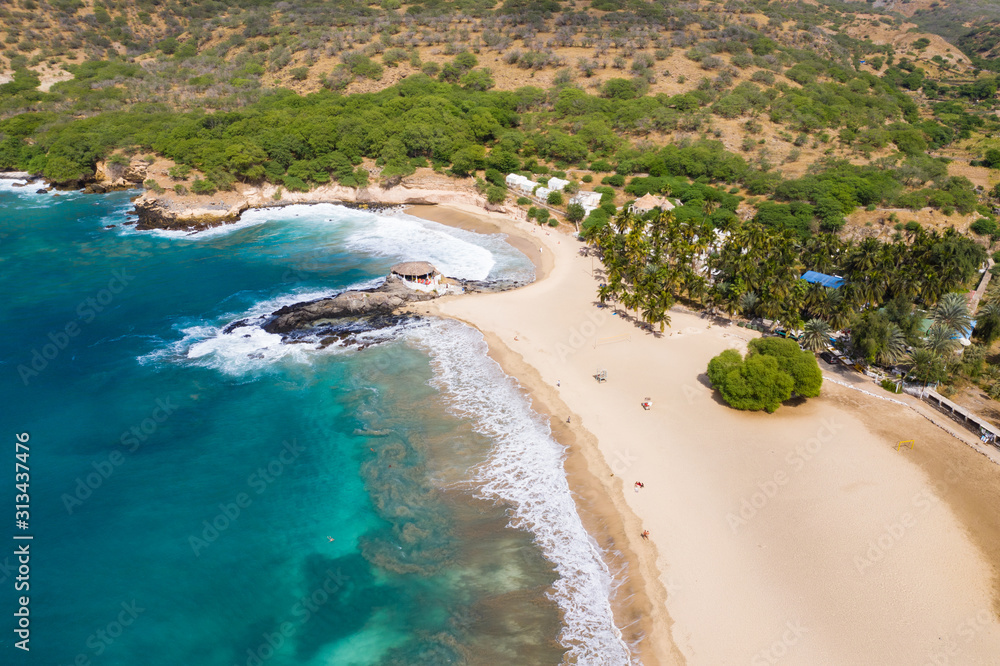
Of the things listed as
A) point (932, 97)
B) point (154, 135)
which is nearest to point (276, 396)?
point (154, 135)

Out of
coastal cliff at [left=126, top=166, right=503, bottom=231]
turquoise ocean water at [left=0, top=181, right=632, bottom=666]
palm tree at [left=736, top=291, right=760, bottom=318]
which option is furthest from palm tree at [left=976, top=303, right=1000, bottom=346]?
coastal cliff at [left=126, top=166, right=503, bottom=231]

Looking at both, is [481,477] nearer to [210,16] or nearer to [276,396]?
[276,396]

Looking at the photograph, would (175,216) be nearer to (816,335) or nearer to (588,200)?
(588,200)
